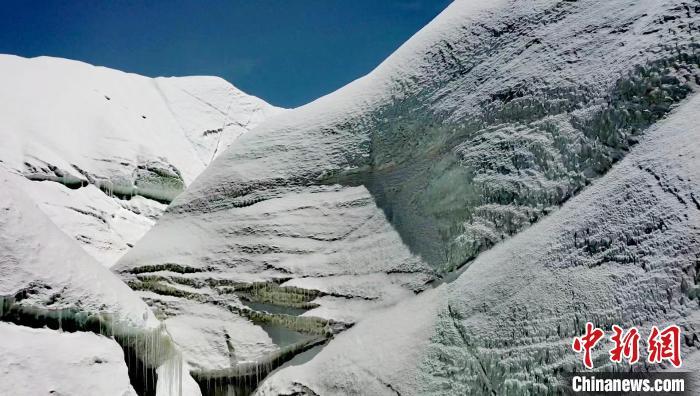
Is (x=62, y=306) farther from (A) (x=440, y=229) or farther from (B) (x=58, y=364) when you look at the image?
(A) (x=440, y=229)

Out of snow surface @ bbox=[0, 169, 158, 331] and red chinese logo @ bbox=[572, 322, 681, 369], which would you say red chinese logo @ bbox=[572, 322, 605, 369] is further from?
snow surface @ bbox=[0, 169, 158, 331]

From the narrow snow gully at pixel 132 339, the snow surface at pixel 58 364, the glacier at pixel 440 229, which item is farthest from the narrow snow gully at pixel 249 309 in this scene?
the snow surface at pixel 58 364

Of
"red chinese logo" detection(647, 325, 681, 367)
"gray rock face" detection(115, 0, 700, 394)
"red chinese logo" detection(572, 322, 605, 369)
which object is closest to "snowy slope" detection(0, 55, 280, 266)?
"gray rock face" detection(115, 0, 700, 394)

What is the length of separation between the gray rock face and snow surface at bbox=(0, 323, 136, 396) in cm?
106

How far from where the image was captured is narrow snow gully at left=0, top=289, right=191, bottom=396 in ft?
16.4

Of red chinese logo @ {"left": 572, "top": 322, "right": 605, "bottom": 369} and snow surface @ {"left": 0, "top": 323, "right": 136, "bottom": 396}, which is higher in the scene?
snow surface @ {"left": 0, "top": 323, "right": 136, "bottom": 396}

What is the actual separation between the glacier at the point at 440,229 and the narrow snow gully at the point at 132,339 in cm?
2

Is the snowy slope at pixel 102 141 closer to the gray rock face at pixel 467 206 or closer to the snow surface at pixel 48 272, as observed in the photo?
the gray rock face at pixel 467 206

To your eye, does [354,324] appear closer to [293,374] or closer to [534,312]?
[293,374]

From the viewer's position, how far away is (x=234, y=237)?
6.85 meters

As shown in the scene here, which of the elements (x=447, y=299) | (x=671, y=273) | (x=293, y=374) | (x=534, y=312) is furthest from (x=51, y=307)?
(x=671, y=273)

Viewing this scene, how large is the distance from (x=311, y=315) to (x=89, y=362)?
188cm

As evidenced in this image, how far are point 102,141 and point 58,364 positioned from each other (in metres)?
10.8

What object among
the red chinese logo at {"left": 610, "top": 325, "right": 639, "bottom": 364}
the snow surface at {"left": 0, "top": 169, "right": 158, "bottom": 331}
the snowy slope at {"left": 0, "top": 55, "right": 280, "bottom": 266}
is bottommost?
the red chinese logo at {"left": 610, "top": 325, "right": 639, "bottom": 364}
